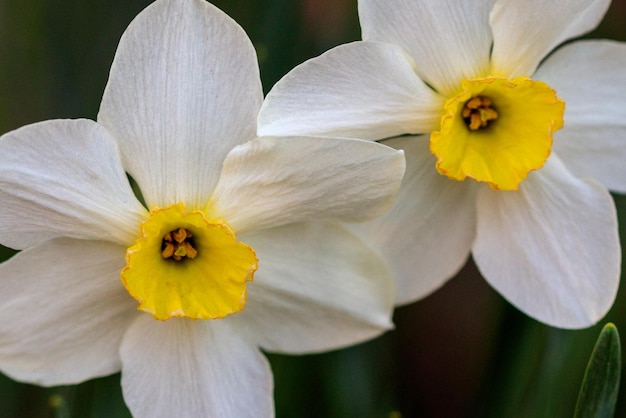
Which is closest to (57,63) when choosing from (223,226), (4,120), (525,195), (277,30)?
(4,120)

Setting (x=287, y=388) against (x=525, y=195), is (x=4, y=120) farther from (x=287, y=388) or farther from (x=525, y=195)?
(x=525, y=195)

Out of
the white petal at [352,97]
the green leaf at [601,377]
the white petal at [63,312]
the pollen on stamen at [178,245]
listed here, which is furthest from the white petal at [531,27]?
the white petal at [63,312]

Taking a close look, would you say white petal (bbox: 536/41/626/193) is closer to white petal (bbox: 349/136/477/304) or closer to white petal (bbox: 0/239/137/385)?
white petal (bbox: 349/136/477/304)

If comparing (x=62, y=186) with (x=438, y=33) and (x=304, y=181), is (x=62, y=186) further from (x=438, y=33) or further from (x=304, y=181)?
Result: (x=438, y=33)

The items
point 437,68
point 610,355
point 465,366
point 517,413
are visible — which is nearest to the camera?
point 610,355

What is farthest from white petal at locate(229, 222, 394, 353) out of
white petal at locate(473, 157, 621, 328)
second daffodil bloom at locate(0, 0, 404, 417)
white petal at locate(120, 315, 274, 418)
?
white petal at locate(473, 157, 621, 328)

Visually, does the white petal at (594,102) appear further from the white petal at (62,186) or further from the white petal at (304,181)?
the white petal at (62,186)
